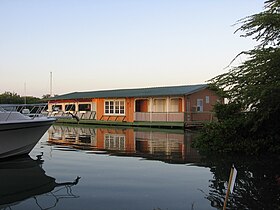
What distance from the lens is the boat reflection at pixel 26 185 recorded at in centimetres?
665

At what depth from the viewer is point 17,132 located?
1084cm

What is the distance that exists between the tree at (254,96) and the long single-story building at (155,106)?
13.1 m

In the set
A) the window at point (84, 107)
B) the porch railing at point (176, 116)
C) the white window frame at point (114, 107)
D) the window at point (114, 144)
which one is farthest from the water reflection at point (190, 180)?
the window at point (84, 107)

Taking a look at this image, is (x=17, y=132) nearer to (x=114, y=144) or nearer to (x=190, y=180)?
(x=114, y=144)

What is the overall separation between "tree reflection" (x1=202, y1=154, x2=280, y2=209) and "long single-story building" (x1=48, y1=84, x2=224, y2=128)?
607 inches

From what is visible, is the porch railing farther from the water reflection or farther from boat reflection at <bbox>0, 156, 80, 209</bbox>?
boat reflection at <bbox>0, 156, 80, 209</bbox>

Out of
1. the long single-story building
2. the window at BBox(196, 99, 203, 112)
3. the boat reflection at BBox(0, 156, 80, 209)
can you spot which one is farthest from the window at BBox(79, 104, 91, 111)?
the boat reflection at BBox(0, 156, 80, 209)

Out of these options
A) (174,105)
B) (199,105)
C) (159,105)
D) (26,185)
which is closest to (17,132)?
(26,185)

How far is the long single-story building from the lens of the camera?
2919 cm

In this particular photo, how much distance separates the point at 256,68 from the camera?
1073cm

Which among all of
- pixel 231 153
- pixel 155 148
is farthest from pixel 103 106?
pixel 231 153

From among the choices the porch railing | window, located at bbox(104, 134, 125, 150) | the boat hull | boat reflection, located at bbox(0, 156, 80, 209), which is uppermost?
the porch railing

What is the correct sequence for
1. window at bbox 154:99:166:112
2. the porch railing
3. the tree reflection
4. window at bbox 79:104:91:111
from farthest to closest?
window at bbox 79:104:91:111
window at bbox 154:99:166:112
the porch railing
the tree reflection

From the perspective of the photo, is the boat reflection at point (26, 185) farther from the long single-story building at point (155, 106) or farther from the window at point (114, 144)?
the long single-story building at point (155, 106)
